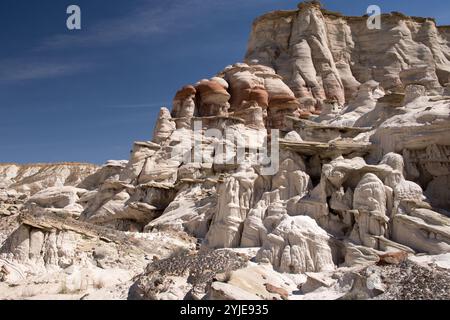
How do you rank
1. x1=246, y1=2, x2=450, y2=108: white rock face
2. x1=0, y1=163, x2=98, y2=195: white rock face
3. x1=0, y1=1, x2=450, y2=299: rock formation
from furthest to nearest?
x1=246, y1=2, x2=450, y2=108: white rock face, x1=0, y1=163, x2=98, y2=195: white rock face, x1=0, y1=1, x2=450, y2=299: rock formation

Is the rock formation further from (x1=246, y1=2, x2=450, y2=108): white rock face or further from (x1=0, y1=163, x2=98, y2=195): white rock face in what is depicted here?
(x1=246, y1=2, x2=450, y2=108): white rock face

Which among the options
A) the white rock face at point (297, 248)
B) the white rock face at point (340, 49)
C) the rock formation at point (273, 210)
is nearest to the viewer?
the rock formation at point (273, 210)

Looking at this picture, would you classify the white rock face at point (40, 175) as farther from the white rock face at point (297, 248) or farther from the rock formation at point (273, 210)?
the white rock face at point (297, 248)

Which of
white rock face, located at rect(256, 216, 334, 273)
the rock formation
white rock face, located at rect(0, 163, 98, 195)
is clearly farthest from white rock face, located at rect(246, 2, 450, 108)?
white rock face, located at rect(256, 216, 334, 273)

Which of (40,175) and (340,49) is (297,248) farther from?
(40,175)

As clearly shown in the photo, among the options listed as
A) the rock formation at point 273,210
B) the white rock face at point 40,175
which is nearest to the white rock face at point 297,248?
the rock formation at point 273,210

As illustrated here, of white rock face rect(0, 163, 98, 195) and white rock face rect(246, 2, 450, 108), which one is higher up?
white rock face rect(246, 2, 450, 108)

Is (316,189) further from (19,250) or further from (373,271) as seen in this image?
(19,250)

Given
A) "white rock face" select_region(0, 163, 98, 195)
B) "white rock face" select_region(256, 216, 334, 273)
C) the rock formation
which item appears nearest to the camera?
the rock formation

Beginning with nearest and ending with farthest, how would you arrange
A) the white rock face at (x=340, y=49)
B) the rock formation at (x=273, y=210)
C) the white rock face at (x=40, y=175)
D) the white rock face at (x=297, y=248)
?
the rock formation at (x=273, y=210)
the white rock face at (x=297, y=248)
the white rock face at (x=40, y=175)
the white rock face at (x=340, y=49)

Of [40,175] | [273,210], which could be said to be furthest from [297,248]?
[40,175]

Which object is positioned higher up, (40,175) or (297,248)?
(40,175)

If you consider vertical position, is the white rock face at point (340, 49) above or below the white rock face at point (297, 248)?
above
